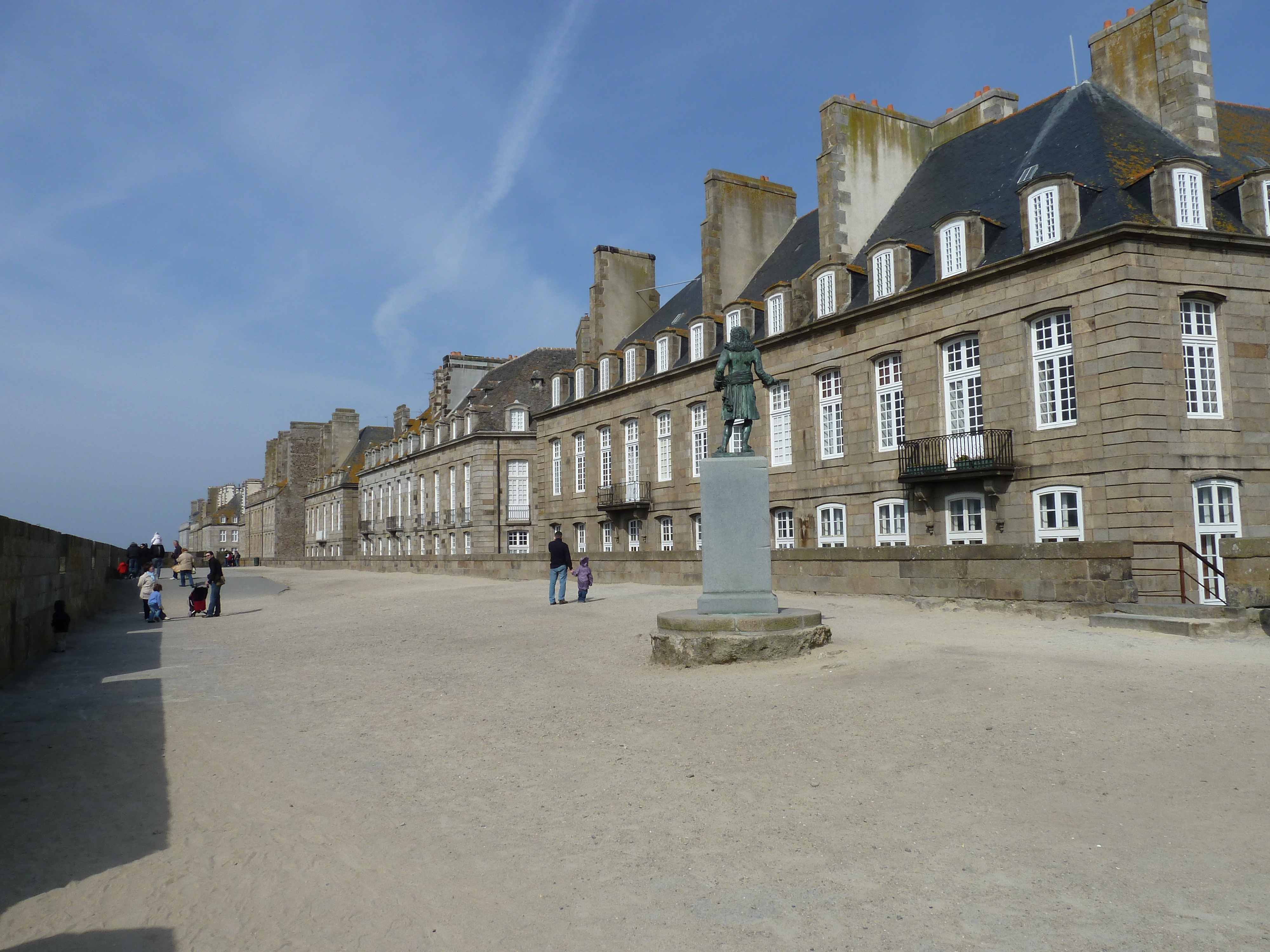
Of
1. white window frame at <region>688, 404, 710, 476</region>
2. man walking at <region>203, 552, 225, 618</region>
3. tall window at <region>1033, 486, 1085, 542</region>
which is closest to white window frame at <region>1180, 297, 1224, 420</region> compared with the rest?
tall window at <region>1033, 486, 1085, 542</region>

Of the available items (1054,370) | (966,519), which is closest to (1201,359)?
(1054,370)

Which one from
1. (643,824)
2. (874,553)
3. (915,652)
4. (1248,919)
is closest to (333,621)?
(874,553)

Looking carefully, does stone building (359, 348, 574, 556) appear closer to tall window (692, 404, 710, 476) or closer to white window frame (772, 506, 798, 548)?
tall window (692, 404, 710, 476)

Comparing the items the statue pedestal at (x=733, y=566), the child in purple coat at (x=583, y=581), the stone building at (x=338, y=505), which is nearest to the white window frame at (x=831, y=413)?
the child in purple coat at (x=583, y=581)

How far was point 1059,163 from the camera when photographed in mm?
20766

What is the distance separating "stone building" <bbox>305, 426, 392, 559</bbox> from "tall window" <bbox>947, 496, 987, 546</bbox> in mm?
50257

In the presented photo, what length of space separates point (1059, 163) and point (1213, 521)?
28.2ft

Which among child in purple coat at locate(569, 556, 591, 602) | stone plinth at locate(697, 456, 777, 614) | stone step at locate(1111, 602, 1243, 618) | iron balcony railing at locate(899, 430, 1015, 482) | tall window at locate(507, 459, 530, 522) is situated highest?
tall window at locate(507, 459, 530, 522)

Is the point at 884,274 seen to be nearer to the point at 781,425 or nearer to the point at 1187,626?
the point at 781,425

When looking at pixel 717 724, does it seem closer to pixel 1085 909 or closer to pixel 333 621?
pixel 1085 909

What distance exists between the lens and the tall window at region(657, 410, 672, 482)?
30578 mm

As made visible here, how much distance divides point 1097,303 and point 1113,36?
8.27 m

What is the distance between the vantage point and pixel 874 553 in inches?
629

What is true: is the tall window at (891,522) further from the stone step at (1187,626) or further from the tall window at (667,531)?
the stone step at (1187,626)
